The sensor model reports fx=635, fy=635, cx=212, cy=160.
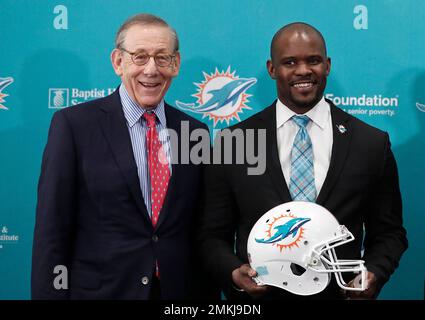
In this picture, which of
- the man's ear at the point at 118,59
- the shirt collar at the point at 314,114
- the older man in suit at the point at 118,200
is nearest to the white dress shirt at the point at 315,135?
the shirt collar at the point at 314,114

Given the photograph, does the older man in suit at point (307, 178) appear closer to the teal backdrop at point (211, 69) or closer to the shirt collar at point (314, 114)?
the shirt collar at point (314, 114)

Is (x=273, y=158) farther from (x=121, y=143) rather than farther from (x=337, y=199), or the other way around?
(x=121, y=143)

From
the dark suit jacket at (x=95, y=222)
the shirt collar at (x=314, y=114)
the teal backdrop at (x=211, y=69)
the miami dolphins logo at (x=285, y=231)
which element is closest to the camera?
the miami dolphins logo at (x=285, y=231)

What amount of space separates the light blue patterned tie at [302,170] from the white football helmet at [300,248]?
0.15 m

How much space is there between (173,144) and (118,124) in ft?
0.92

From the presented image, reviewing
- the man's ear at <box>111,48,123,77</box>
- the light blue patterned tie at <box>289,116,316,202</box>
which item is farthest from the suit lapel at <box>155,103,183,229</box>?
the light blue patterned tie at <box>289,116,316,202</box>

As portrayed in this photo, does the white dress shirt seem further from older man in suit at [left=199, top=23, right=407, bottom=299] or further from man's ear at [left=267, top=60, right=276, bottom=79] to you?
man's ear at [left=267, top=60, right=276, bottom=79]

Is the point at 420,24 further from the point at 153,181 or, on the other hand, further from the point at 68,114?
the point at 68,114

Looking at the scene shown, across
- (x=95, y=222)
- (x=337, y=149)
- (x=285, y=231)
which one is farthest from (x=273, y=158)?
(x=95, y=222)

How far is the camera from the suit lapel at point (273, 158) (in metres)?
2.91

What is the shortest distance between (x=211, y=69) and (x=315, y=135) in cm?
89

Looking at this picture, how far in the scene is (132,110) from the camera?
9.84 ft

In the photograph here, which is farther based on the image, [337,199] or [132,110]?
[132,110]

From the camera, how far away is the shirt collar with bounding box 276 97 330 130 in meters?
3.03
